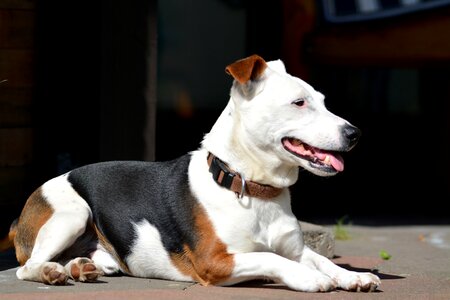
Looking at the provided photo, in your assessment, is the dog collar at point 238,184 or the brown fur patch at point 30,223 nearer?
the dog collar at point 238,184

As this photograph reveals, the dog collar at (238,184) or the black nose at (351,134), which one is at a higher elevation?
the black nose at (351,134)

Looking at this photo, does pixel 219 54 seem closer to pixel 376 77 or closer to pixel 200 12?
pixel 200 12

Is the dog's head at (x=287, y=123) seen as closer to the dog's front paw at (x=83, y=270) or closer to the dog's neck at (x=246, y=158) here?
the dog's neck at (x=246, y=158)

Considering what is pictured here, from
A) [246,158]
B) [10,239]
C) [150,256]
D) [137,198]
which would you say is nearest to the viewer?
[246,158]

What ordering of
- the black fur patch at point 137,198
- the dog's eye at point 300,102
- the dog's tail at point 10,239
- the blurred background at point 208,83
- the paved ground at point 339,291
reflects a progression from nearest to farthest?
the paved ground at point 339,291 → the dog's eye at point 300,102 → the black fur patch at point 137,198 → the dog's tail at point 10,239 → the blurred background at point 208,83

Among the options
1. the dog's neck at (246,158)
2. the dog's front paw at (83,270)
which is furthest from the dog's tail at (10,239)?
the dog's neck at (246,158)

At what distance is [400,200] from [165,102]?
313cm

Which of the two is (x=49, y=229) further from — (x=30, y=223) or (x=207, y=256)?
(x=207, y=256)

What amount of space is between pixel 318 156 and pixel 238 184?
1.46 ft

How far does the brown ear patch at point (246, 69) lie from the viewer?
560 centimetres

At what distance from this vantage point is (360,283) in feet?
18.3

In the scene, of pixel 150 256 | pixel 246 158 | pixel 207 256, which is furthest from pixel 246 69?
pixel 150 256

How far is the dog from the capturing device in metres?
5.56

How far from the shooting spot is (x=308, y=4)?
9289 mm
